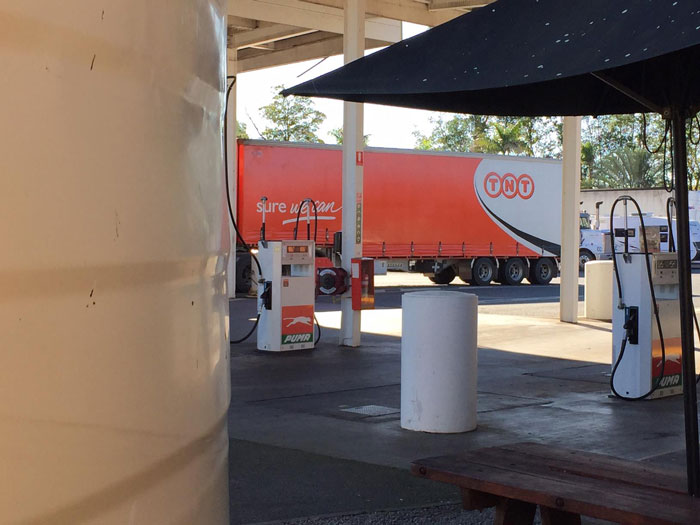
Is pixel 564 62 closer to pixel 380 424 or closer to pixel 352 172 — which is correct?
pixel 380 424

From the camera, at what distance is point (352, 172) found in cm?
1263

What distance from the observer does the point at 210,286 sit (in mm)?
1522

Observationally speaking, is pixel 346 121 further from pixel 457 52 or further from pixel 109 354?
pixel 109 354

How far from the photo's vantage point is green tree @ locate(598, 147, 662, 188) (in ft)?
204

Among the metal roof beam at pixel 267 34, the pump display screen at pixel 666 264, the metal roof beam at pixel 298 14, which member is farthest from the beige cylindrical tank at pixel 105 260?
the metal roof beam at pixel 267 34

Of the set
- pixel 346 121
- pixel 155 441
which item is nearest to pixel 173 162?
pixel 155 441

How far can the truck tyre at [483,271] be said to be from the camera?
2673 cm

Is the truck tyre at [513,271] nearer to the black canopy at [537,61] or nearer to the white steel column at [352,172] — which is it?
the white steel column at [352,172]

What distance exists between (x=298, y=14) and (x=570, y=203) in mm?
5914

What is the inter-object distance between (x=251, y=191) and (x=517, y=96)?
17180 mm

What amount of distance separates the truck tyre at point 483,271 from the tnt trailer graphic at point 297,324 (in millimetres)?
14498

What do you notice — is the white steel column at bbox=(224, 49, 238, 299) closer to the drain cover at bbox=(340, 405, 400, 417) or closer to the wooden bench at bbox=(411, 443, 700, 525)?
the drain cover at bbox=(340, 405, 400, 417)

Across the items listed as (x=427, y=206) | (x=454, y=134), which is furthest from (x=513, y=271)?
(x=454, y=134)

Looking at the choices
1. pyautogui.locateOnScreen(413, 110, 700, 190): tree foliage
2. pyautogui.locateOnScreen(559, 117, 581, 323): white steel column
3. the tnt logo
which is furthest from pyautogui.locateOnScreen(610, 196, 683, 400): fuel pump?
pyautogui.locateOnScreen(413, 110, 700, 190): tree foliage
